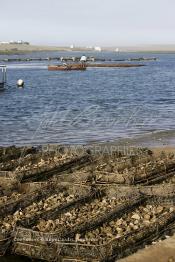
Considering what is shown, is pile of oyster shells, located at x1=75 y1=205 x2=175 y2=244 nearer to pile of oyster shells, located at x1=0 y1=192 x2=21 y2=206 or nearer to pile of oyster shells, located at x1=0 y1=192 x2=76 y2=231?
pile of oyster shells, located at x1=0 y1=192 x2=76 y2=231

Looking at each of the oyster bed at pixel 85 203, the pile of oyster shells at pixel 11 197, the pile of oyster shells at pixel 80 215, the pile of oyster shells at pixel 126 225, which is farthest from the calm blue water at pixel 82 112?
the pile of oyster shells at pixel 126 225

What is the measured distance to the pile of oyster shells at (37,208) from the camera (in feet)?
67.7

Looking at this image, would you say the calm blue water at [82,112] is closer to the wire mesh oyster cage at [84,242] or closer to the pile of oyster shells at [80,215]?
the pile of oyster shells at [80,215]

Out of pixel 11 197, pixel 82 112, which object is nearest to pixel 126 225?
pixel 11 197

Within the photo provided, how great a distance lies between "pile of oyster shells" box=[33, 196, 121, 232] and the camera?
19891 millimetres

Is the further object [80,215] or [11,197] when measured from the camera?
[11,197]

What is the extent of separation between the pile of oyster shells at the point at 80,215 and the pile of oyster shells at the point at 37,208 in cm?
87

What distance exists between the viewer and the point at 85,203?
2281 centimetres

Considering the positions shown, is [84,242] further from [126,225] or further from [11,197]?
[11,197]

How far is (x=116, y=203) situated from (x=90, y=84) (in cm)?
7852

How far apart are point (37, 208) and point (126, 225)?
15.1 feet

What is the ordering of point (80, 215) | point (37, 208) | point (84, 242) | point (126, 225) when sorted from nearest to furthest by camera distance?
point (84, 242)
point (126, 225)
point (80, 215)
point (37, 208)

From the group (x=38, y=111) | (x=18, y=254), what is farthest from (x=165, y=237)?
(x=38, y=111)

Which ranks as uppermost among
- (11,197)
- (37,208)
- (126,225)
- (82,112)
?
(126,225)
